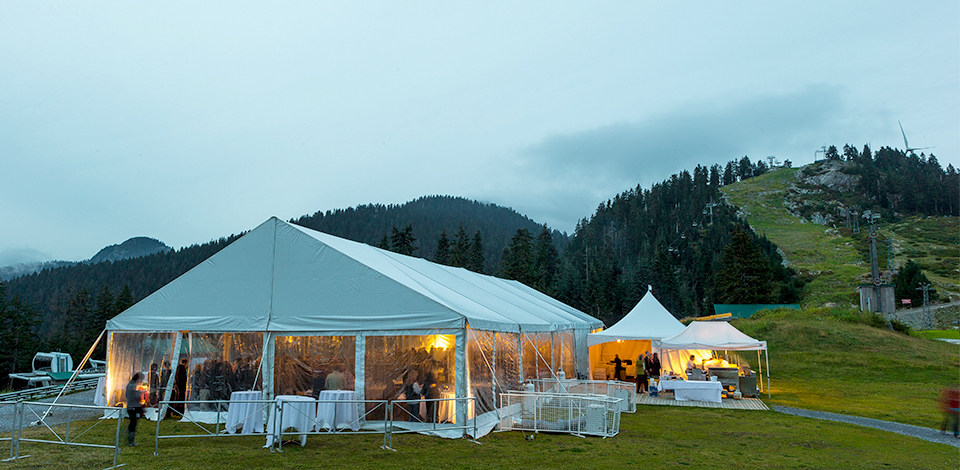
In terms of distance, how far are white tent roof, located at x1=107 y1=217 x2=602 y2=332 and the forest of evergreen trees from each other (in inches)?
1399

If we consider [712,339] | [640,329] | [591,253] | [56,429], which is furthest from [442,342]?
[591,253]

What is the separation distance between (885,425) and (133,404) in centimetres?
1450

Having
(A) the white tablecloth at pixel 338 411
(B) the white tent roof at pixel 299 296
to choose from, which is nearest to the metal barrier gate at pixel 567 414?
(B) the white tent roof at pixel 299 296

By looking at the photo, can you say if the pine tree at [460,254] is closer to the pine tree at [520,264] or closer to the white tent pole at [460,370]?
the pine tree at [520,264]

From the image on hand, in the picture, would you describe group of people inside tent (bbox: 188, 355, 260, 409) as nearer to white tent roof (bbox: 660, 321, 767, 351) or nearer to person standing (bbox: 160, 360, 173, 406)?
person standing (bbox: 160, 360, 173, 406)

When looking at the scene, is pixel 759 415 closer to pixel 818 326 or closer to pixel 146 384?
pixel 146 384

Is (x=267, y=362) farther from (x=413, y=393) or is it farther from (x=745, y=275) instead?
(x=745, y=275)

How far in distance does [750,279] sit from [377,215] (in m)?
76.0

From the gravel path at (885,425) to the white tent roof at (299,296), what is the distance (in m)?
7.29

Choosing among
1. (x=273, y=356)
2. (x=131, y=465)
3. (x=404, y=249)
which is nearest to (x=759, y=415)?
(x=273, y=356)

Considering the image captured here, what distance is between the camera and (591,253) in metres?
88.1

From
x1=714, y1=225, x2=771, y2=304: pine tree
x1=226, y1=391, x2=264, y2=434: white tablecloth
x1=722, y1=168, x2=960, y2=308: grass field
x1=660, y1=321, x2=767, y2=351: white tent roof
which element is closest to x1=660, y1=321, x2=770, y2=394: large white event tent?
x1=660, y1=321, x2=767, y2=351: white tent roof

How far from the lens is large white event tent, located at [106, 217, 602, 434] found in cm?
1076

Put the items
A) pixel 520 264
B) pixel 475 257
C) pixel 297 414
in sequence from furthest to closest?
pixel 475 257, pixel 520 264, pixel 297 414
